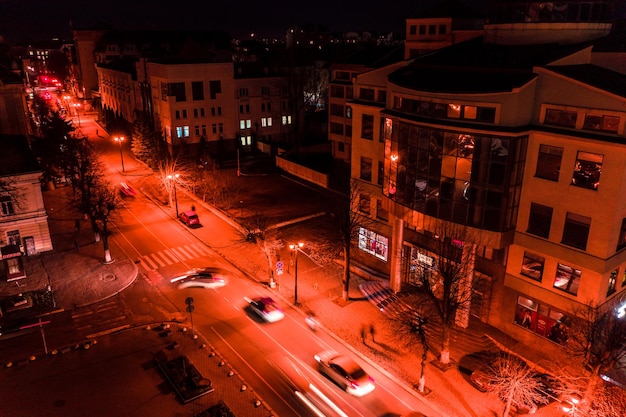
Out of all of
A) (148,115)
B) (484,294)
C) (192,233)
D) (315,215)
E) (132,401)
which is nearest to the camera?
(132,401)

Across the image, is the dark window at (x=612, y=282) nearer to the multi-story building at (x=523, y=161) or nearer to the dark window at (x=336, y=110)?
the multi-story building at (x=523, y=161)

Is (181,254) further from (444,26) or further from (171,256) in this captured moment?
(444,26)

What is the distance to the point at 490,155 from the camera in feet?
92.6

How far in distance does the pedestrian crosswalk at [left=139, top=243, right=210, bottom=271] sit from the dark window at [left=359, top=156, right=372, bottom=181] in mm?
17297

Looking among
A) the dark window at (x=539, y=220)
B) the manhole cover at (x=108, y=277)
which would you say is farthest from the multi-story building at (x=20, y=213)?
the dark window at (x=539, y=220)

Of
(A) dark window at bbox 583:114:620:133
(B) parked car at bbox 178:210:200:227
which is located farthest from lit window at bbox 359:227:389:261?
(B) parked car at bbox 178:210:200:227

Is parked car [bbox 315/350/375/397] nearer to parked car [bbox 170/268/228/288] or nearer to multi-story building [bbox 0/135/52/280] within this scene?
parked car [bbox 170/268/228/288]

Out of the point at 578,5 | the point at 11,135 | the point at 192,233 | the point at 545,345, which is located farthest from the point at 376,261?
the point at 11,135

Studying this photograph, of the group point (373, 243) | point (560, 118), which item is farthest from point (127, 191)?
point (560, 118)

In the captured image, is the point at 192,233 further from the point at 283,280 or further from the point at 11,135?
the point at 11,135

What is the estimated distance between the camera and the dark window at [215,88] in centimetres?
7506

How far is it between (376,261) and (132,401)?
22.6 meters

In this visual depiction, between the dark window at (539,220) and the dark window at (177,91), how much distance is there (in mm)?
58520

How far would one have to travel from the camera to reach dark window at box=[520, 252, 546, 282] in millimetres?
29406
